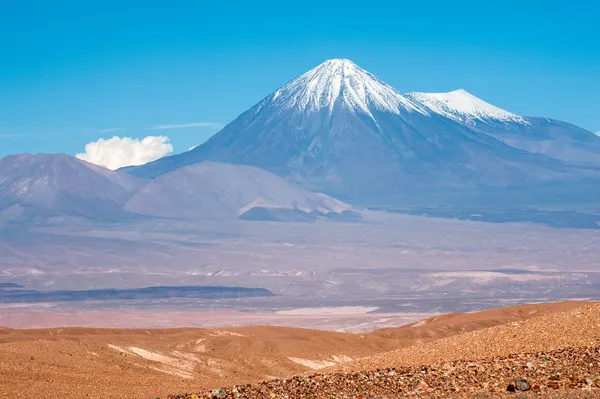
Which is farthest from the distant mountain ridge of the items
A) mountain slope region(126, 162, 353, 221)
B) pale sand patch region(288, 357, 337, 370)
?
pale sand patch region(288, 357, 337, 370)

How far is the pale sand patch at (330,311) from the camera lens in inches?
3477

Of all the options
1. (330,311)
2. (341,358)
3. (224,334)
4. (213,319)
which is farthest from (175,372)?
(330,311)

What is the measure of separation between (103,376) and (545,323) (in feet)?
32.9

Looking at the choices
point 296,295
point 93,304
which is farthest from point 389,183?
point 93,304

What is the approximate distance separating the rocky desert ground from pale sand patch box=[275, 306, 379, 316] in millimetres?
44519

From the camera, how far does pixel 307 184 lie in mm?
198875

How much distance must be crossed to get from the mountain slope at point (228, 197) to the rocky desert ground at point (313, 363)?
4953 inches

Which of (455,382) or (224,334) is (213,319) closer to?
(224,334)

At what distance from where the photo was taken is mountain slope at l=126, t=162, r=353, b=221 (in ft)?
556

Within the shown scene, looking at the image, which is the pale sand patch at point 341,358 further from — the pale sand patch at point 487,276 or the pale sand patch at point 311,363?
the pale sand patch at point 487,276

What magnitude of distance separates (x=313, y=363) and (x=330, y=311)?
186 ft

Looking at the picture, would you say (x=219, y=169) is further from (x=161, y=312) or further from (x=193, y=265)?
(x=161, y=312)

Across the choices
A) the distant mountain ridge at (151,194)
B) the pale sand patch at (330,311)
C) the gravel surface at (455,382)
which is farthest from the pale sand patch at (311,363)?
the distant mountain ridge at (151,194)

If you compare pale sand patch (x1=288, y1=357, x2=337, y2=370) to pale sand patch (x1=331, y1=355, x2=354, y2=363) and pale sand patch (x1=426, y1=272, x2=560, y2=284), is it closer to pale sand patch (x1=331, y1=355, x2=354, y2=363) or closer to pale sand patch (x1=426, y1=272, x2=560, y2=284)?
pale sand patch (x1=331, y1=355, x2=354, y2=363)
